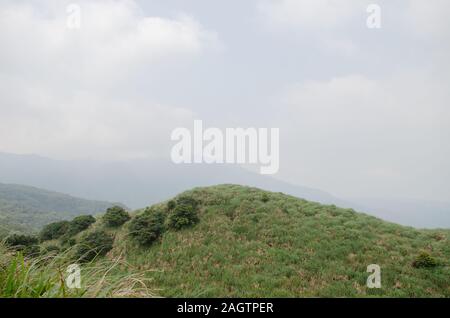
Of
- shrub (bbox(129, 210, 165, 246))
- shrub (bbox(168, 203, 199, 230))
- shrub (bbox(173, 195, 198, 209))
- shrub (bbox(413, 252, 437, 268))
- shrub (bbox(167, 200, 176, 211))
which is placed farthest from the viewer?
shrub (bbox(167, 200, 176, 211))

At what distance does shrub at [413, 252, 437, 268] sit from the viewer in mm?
13383

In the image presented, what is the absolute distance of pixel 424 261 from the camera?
13.5 m

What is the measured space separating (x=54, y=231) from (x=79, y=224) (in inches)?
89.2

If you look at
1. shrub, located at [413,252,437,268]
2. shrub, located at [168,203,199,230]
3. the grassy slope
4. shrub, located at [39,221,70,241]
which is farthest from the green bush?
shrub, located at [413,252,437,268]

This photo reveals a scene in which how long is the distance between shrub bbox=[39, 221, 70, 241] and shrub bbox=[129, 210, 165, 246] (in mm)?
8859

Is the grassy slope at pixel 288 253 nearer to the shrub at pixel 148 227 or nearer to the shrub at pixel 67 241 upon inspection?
the shrub at pixel 148 227

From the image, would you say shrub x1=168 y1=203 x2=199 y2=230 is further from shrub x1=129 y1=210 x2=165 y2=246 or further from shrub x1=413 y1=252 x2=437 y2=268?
shrub x1=413 y1=252 x2=437 y2=268

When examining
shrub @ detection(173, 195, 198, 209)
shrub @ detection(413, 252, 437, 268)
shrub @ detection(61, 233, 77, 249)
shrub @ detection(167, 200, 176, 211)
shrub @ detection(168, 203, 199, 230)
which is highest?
shrub @ detection(173, 195, 198, 209)

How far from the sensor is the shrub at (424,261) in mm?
13383

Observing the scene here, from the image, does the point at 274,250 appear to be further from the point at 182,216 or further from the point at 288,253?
the point at 182,216
